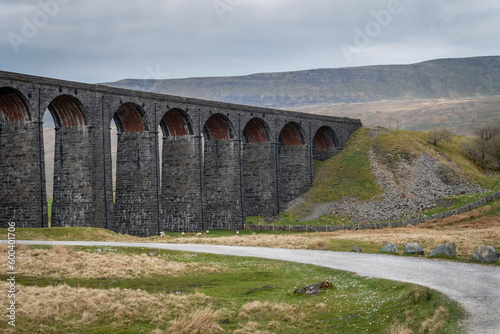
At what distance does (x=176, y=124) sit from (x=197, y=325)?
140 ft

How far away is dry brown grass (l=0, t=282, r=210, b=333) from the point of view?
17875 mm

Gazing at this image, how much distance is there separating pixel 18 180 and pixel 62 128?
680cm

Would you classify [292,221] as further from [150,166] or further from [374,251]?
[374,251]

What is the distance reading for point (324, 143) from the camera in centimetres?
8456

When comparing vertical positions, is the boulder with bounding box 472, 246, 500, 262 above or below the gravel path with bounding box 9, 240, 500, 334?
above

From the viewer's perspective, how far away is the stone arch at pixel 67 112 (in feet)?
149

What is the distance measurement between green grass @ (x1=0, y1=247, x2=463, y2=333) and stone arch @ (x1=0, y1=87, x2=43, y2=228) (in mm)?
17442

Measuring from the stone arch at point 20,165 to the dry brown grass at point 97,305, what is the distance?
2019 cm

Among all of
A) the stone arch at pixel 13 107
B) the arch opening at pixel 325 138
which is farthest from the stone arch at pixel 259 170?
the stone arch at pixel 13 107

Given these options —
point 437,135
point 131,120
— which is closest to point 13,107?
point 131,120

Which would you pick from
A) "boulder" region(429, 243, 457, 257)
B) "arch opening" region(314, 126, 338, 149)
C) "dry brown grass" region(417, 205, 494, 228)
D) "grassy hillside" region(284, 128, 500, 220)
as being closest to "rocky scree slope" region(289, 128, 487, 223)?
"grassy hillside" region(284, 128, 500, 220)

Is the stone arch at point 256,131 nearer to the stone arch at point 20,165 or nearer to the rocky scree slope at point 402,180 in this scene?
the rocky scree slope at point 402,180

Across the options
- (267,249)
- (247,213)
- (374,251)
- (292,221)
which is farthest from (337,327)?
(247,213)

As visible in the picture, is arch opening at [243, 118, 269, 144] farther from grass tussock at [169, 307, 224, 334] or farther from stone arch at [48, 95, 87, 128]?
grass tussock at [169, 307, 224, 334]
